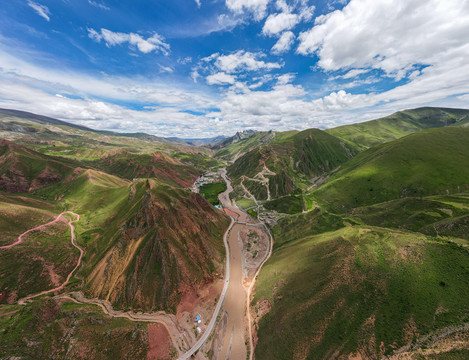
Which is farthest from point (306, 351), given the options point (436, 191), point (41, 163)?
point (41, 163)

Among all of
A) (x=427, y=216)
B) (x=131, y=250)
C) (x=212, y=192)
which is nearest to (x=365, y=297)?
(x=427, y=216)

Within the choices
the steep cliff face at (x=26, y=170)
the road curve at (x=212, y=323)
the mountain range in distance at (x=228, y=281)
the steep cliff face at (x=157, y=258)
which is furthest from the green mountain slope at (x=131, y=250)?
the steep cliff face at (x=26, y=170)

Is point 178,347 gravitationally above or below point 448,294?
below

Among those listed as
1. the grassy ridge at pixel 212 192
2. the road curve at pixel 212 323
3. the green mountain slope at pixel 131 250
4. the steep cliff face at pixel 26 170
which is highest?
the steep cliff face at pixel 26 170

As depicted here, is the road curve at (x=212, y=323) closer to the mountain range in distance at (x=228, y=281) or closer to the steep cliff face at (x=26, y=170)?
the mountain range in distance at (x=228, y=281)

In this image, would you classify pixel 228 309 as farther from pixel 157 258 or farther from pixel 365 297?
pixel 365 297

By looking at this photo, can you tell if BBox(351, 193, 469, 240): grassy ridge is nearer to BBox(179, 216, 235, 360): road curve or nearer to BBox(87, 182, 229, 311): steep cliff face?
BBox(179, 216, 235, 360): road curve

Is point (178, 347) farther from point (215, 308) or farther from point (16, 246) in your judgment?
point (16, 246)
